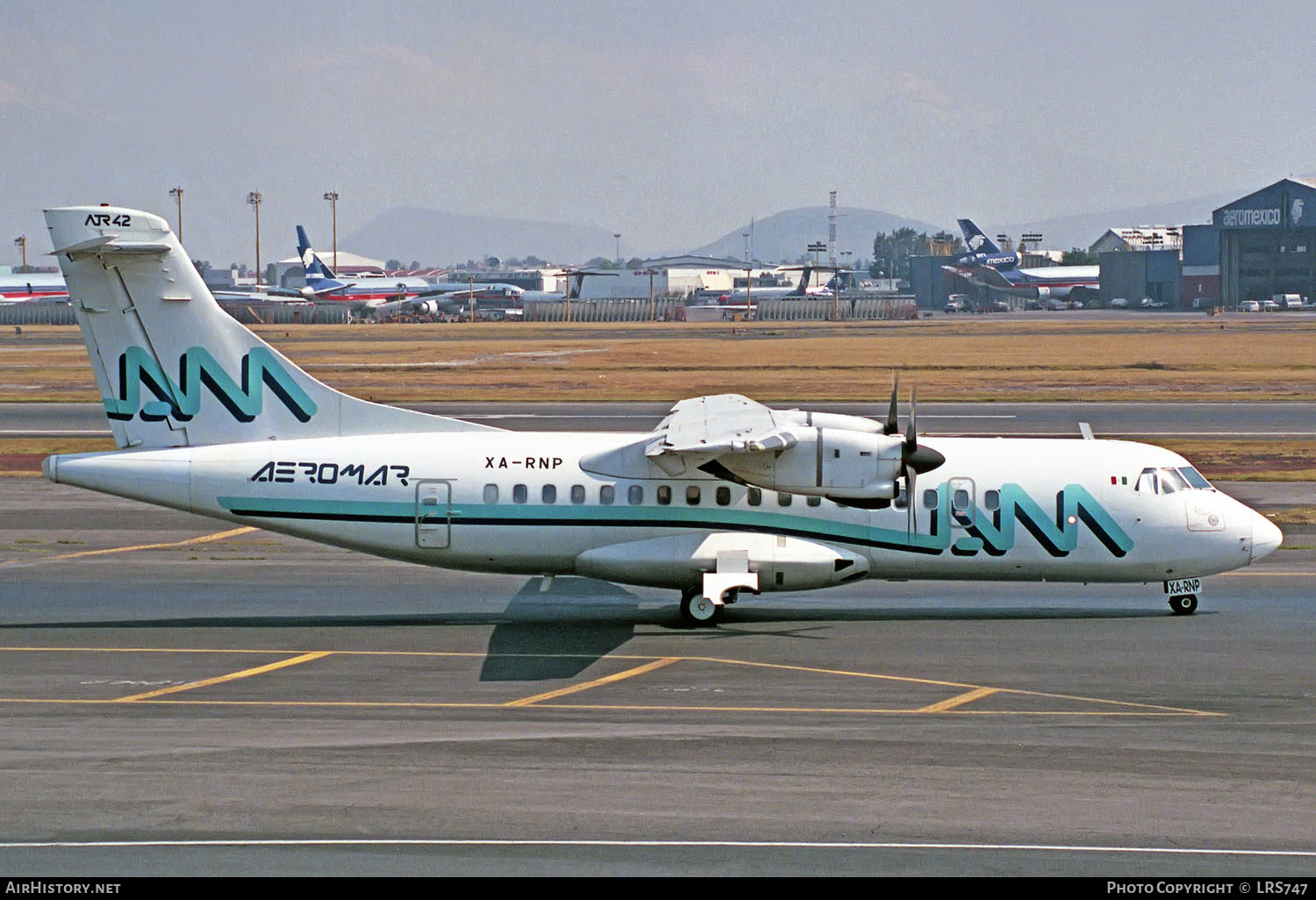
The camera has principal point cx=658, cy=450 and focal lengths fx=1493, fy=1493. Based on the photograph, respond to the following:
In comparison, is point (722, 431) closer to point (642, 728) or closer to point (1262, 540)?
point (642, 728)

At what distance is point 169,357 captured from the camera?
2627cm

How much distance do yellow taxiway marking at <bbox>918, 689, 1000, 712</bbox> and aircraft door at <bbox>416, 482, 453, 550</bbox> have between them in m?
9.55

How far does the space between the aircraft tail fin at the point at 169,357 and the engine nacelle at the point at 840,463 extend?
22.4 ft

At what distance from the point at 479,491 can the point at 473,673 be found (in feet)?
14.7

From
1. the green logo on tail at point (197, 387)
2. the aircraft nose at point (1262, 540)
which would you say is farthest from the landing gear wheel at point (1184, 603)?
the green logo on tail at point (197, 387)

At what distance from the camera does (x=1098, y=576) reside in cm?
2678

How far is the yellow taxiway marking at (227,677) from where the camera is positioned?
68.2 feet

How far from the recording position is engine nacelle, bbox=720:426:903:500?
2453 cm

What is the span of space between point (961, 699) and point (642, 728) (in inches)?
184

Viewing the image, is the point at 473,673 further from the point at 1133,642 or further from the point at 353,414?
the point at 1133,642

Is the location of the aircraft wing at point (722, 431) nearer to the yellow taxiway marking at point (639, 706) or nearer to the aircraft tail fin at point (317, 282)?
the yellow taxiway marking at point (639, 706)

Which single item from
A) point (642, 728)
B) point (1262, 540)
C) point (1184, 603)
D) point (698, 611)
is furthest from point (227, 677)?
point (1262, 540)

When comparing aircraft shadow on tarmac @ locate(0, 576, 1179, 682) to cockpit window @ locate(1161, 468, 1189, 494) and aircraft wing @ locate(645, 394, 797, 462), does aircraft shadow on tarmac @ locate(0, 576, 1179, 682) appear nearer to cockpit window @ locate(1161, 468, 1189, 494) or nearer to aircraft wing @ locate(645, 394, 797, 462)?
cockpit window @ locate(1161, 468, 1189, 494)
